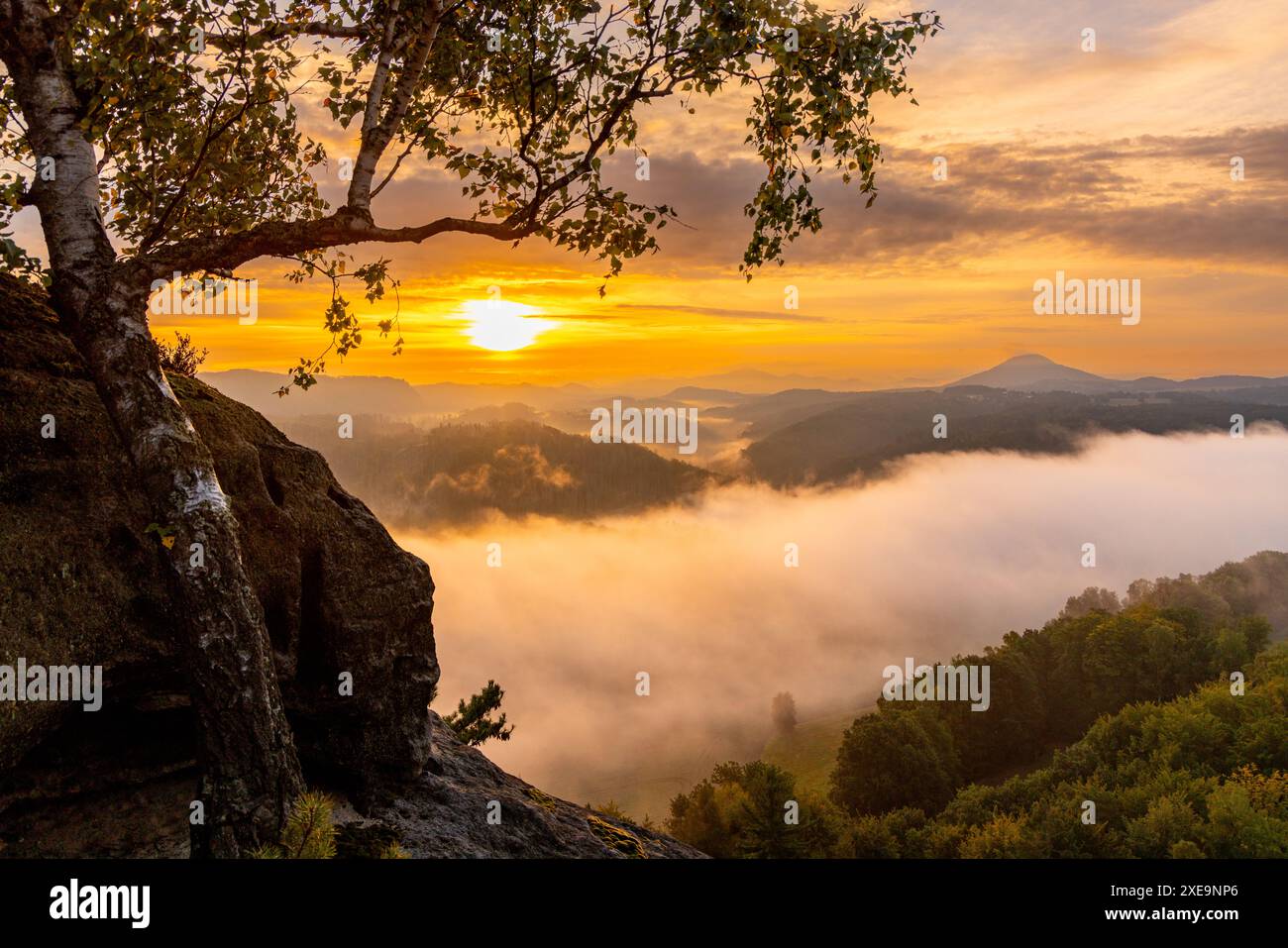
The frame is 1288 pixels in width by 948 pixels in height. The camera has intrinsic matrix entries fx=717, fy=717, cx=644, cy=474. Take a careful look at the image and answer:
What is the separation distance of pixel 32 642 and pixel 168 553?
228 centimetres

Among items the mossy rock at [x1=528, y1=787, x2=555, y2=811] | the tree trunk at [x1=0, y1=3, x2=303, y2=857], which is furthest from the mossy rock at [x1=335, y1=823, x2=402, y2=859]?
the mossy rock at [x1=528, y1=787, x2=555, y2=811]

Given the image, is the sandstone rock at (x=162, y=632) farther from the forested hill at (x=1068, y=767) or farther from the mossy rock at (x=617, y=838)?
the forested hill at (x=1068, y=767)

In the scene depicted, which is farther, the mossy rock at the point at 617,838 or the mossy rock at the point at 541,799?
the mossy rock at the point at 541,799

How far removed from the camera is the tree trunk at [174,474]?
8438 millimetres

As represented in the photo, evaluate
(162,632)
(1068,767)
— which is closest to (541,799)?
(162,632)

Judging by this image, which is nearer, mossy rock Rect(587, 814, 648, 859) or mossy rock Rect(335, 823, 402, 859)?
mossy rock Rect(335, 823, 402, 859)

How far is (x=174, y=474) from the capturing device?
349 inches

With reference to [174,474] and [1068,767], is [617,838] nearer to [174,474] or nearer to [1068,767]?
[174,474]

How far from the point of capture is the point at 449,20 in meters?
13.5

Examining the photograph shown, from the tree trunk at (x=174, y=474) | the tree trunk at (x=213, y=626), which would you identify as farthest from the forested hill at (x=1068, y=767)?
the tree trunk at (x=174, y=474)

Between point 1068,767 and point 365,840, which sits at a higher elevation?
point 365,840

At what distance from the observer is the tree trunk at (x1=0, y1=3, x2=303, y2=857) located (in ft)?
27.7

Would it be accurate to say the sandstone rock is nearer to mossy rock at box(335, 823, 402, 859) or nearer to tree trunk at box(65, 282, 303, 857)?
mossy rock at box(335, 823, 402, 859)
